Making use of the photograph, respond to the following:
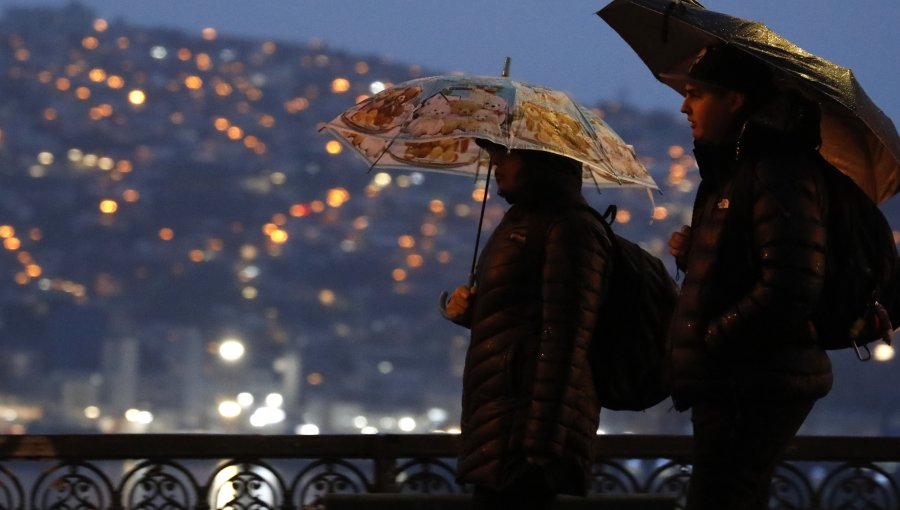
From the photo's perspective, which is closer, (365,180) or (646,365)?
(646,365)

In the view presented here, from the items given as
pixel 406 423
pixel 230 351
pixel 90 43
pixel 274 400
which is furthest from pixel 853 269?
pixel 90 43

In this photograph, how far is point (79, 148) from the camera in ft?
319

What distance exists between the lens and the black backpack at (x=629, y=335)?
3.47 meters

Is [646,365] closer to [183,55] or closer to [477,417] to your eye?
[477,417]

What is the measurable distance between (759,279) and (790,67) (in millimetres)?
497

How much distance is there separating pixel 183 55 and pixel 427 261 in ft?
136

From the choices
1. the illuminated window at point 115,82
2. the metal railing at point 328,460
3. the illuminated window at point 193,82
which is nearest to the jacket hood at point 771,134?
the metal railing at point 328,460

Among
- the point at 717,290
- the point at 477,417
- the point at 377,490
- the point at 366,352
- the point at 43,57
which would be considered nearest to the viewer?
the point at 717,290

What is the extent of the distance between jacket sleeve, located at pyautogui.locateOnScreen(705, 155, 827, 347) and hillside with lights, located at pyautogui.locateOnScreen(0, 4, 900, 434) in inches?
1729

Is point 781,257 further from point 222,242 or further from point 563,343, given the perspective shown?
point 222,242

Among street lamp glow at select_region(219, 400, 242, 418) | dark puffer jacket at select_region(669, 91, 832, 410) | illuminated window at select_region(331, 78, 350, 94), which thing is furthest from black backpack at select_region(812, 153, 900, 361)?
illuminated window at select_region(331, 78, 350, 94)

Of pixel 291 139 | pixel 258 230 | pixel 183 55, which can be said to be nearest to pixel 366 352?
pixel 258 230

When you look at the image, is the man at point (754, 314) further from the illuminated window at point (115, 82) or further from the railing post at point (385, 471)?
the illuminated window at point (115, 82)

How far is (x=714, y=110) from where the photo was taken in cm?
301
